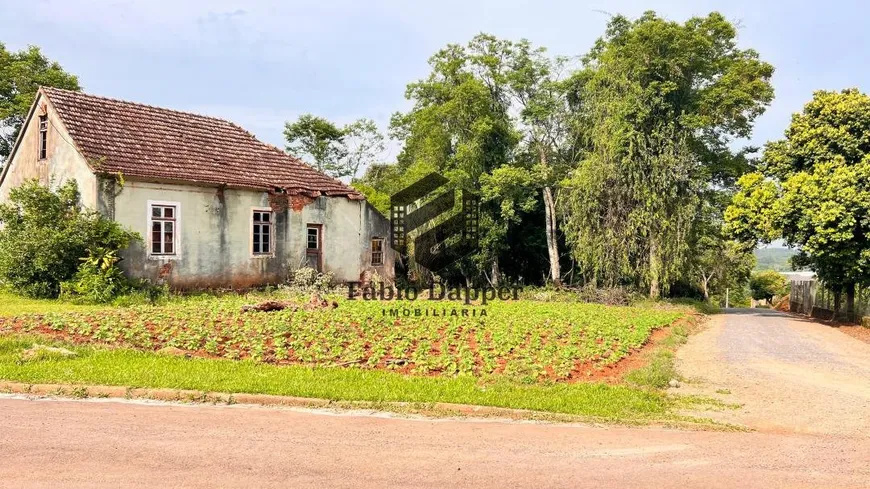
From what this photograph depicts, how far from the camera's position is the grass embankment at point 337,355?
8.10 m

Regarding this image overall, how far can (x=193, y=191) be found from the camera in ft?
65.8

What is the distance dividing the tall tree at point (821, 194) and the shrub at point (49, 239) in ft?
69.4

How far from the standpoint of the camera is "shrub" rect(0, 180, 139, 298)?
16.8 metres

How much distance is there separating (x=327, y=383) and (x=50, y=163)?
16.5m

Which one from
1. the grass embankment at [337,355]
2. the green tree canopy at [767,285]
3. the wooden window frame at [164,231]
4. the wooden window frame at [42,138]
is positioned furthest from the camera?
the green tree canopy at [767,285]

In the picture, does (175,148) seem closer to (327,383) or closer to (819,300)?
(327,383)

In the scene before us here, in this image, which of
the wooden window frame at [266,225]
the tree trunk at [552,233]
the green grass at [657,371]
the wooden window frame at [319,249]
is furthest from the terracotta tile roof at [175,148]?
the green grass at [657,371]

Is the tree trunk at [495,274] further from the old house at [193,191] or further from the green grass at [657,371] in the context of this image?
the green grass at [657,371]

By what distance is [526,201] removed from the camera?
97.1ft

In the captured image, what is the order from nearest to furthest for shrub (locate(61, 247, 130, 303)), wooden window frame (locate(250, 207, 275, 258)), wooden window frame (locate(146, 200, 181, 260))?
shrub (locate(61, 247, 130, 303))
wooden window frame (locate(146, 200, 181, 260))
wooden window frame (locate(250, 207, 275, 258))

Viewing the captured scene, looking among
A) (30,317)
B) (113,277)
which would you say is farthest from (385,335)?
(113,277)

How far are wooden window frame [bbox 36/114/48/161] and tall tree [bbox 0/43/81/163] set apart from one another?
38.2ft

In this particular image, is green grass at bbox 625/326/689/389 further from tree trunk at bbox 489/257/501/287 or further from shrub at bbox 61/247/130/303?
tree trunk at bbox 489/257/501/287

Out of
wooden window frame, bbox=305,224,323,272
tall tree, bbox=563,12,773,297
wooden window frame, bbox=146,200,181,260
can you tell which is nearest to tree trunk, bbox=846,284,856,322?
tall tree, bbox=563,12,773,297
